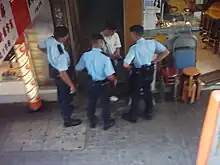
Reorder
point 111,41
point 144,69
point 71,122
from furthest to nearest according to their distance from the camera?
point 111,41 → point 71,122 → point 144,69

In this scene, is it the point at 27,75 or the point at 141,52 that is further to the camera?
the point at 27,75

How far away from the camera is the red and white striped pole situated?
16.3 ft

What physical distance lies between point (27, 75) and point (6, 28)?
224cm

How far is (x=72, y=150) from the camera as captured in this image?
468 cm

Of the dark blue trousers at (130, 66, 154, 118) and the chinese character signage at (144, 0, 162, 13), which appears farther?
the chinese character signage at (144, 0, 162, 13)

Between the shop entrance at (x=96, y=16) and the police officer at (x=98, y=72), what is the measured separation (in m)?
3.11

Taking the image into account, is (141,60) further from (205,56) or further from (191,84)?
(205,56)

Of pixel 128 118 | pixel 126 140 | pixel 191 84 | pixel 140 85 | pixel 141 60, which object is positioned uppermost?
pixel 141 60

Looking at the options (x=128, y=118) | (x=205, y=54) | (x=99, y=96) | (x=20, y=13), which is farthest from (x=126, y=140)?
(x=205, y=54)

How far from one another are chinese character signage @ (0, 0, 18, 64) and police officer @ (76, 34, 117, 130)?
135 cm

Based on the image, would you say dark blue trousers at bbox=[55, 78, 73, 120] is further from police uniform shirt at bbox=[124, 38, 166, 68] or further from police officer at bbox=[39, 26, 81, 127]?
police uniform shirt at bbox=[124, 38, 166, 68]

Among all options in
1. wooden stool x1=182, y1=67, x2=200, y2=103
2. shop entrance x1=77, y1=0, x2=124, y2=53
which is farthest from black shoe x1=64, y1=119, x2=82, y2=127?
shop entrance x1=77, y1=0, x2=124, y2=53

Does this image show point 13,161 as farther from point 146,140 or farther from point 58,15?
point 58,15

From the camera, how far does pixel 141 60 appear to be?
183 inches
